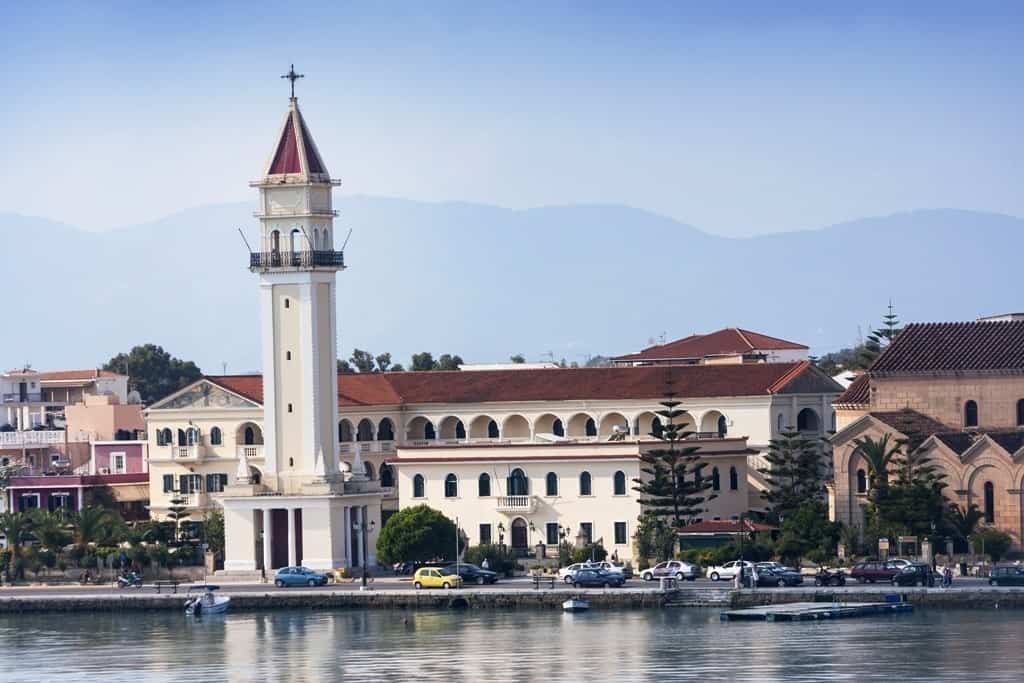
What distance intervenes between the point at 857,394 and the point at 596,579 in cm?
1644

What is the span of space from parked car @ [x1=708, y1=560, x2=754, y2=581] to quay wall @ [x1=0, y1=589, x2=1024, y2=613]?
2.92 metres

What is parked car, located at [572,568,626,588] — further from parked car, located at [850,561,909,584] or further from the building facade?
the building facade

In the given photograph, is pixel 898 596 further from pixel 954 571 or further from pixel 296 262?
pixel 296 262

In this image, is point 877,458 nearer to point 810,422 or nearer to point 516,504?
point 810,422

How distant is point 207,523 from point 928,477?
27348 mm

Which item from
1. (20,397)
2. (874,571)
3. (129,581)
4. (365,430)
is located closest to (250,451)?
(365,430)

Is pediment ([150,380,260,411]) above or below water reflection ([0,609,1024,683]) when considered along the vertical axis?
above

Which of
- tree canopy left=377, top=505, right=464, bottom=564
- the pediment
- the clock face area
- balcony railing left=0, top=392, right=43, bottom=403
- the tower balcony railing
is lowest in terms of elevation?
tree canopy left=377, top=505, right=464, bottom=564

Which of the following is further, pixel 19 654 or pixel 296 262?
pixel 296 262

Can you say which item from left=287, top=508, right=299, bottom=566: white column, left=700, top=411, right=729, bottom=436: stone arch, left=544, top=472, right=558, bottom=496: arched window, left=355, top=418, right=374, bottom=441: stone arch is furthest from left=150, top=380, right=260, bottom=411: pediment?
left=700, top=411, right=729, bottom=436: stone arch

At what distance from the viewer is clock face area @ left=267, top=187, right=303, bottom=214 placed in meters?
111

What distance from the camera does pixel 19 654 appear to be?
305 ft

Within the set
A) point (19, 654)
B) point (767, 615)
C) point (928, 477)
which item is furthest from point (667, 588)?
point (19, 654)

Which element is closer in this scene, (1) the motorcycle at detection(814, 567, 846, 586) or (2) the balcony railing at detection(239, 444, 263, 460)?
(1) the motorcycle at detection(814, 567, 846, 586)
